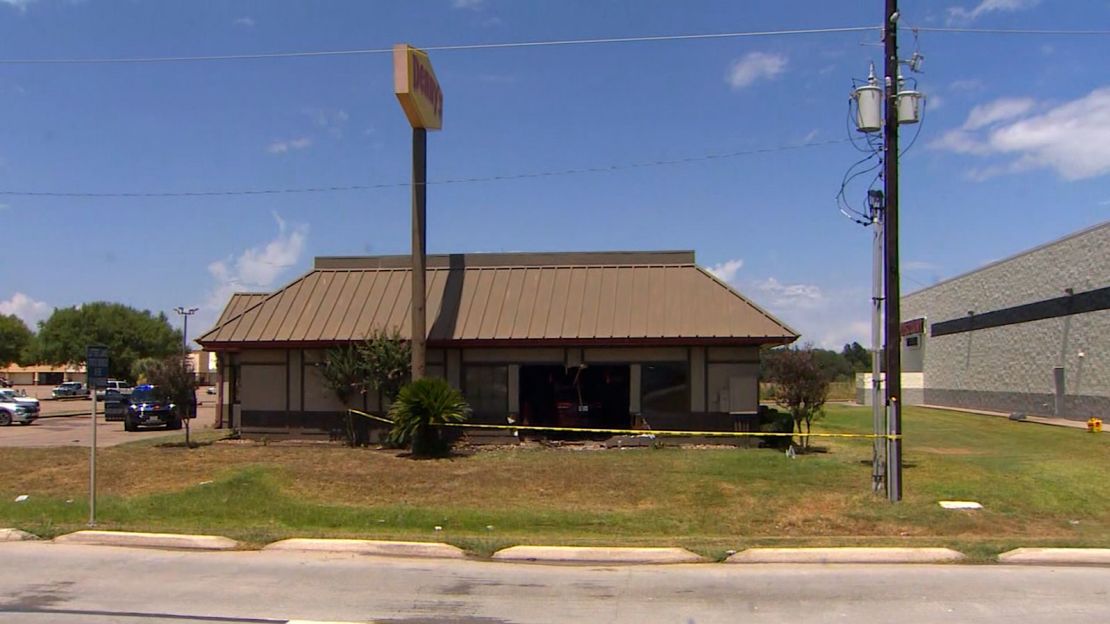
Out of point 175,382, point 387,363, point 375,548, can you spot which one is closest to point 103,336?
point 175,382

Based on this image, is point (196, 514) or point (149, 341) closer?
point (196, 514)

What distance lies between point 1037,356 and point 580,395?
2386 cm

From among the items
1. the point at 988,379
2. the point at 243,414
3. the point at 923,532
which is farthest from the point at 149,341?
the point at 923,532

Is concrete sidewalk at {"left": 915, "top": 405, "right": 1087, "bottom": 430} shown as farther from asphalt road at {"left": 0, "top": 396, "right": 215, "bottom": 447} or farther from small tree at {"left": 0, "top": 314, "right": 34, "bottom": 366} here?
small tree at {"left": 0, "top": 314, "right": 34, "bottom": 366}

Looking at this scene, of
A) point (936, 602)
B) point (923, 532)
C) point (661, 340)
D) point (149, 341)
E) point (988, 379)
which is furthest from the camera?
point (149, 341)

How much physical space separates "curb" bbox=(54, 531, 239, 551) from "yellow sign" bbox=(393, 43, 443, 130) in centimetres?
1269

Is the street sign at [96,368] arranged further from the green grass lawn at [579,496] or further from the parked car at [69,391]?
the parked car at [69,391]

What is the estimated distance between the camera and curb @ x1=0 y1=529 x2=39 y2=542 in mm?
11430

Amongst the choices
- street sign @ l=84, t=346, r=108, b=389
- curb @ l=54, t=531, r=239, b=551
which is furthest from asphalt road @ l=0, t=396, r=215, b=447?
curb @ l=54, t=531, r=239, b=551

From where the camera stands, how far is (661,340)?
22.2m

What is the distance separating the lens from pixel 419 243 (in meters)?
22.3

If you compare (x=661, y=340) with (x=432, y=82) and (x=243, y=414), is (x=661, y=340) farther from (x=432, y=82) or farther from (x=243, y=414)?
(x=243, y=414)

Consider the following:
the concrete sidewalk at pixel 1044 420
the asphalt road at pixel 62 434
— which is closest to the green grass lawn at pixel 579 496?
the asphalt road at pixel 62 434

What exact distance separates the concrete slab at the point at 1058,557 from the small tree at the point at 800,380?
11151mm
